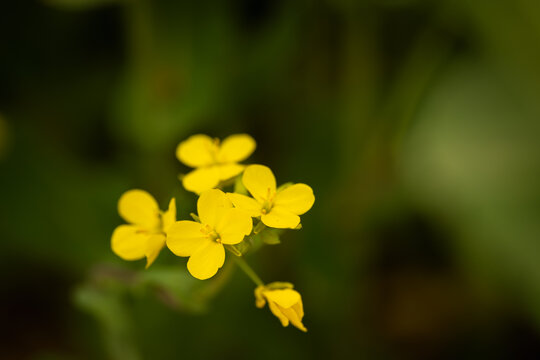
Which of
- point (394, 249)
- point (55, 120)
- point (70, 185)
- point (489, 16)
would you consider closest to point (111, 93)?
point (55, 120)

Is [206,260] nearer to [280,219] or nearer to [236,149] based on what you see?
[280,219]

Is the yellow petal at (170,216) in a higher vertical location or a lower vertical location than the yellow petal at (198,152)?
lower

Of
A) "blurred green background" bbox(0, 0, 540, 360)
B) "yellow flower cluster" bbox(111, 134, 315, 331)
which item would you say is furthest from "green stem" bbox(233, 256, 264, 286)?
"blurred green background" bbox(0, 0, 540, 360)

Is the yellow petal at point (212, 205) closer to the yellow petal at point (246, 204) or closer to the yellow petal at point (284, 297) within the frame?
the yellow petal at point (246, 204)

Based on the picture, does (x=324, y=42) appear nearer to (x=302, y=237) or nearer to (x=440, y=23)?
(x=440, y=23)

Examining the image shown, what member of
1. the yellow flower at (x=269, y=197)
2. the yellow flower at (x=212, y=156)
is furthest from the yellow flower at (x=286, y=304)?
the yellow flower at (x=212, y=156)

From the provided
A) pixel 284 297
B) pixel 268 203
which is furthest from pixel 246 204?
pixel 284 297
